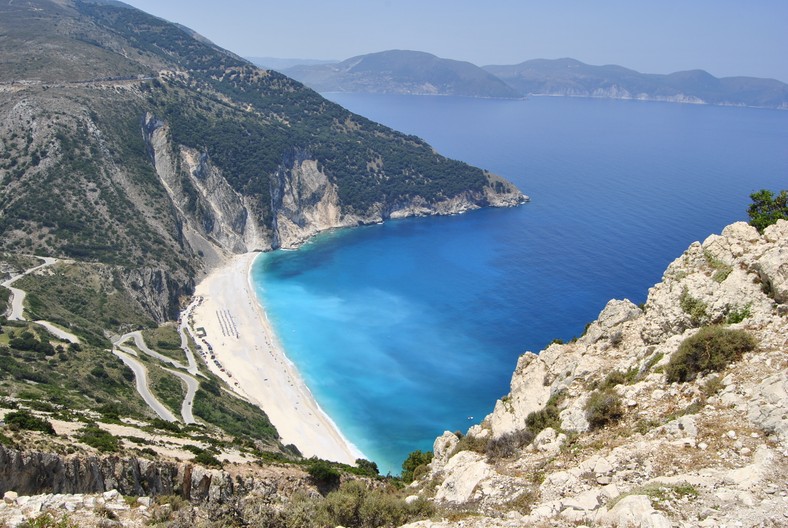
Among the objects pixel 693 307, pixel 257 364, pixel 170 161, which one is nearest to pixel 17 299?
pixel 257 364

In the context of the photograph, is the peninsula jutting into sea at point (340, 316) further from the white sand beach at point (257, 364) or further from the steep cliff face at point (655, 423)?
the white sand beach at point (257, 364)

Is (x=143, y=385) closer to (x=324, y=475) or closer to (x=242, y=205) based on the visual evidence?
(x=324, y=475)

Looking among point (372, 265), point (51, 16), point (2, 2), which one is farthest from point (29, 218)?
point (2, 2)

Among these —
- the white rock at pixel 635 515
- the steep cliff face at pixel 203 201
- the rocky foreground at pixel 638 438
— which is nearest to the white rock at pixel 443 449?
the rocky foreground at pixel 638 438

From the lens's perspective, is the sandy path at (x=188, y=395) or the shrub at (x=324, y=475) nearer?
the shrub at (x=324, y=475)

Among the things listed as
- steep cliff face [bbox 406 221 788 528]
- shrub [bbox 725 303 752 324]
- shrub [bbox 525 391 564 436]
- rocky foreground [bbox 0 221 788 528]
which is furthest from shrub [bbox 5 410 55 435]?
shrub [bbox 725 303 752 324]

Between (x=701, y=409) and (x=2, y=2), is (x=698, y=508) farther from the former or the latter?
(x=2, y=2)

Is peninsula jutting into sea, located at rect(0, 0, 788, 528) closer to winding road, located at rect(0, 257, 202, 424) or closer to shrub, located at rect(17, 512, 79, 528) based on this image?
shrub, located at rect(17, 512, 79, 528)
